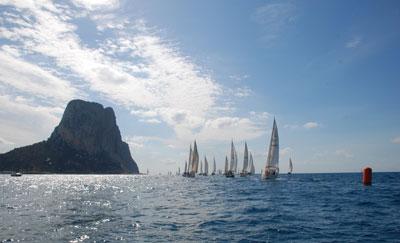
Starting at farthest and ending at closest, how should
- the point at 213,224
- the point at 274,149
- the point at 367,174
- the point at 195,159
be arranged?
the point at 195,159
the point at 274,149
the point at 367,174
the point at 213,224

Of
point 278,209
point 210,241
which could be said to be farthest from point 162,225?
point 278,209

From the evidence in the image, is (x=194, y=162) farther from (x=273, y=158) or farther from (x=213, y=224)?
(x=213, y=224)

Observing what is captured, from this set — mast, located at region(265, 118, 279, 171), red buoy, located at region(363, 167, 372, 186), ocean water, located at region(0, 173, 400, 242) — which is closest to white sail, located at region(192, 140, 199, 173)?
mast, located at region(265, 118, 279, 171)

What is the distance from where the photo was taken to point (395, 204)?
1540 inches

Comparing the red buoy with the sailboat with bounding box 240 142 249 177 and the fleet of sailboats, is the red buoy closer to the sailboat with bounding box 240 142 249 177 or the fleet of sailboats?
the fleet of sailboats

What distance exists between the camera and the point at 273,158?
313ft

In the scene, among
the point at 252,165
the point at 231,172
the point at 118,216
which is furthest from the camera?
the point at 252,165

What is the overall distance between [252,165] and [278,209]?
142 m

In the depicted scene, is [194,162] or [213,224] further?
[194,162]

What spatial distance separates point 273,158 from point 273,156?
2.07 feet

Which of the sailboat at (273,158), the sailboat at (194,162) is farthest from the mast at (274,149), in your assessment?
the sailboat at (194,162)

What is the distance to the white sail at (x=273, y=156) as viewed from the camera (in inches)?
3716

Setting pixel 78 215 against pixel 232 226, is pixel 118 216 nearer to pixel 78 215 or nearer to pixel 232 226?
pixel 78 215

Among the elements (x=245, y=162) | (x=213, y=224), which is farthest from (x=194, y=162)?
(x=213, y=224)
